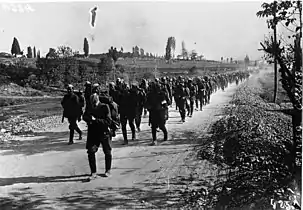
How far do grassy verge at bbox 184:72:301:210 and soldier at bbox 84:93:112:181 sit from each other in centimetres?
133

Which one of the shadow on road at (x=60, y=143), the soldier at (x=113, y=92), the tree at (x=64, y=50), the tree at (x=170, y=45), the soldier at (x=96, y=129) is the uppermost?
the tree at (x=64, y=50)

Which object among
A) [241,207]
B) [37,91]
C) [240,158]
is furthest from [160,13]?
[37,91]

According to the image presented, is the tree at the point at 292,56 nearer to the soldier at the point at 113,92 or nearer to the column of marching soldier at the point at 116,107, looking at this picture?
the column of marching soldier at the point at 116,107

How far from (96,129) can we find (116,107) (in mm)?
703

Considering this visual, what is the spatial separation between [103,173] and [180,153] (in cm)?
148

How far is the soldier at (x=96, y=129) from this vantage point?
4469mm

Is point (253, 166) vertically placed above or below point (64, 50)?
below

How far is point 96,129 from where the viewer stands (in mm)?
4477

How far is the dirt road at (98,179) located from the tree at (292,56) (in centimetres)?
124

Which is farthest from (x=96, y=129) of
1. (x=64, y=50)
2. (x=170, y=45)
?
(x=64, y=50)

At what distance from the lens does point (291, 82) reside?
3.60m

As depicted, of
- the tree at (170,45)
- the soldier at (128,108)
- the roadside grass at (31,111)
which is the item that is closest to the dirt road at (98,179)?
the soldier at (128,108)

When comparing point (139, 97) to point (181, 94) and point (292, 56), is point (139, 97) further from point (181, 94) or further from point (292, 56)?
point (292, 56)

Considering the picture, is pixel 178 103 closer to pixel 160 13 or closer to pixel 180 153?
pixel 180 153
